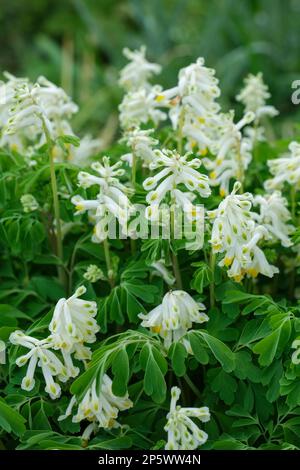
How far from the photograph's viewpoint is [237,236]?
171 cm

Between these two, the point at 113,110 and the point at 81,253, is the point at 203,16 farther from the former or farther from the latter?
the point at 81,253

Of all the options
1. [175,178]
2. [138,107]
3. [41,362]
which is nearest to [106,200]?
[175,178]

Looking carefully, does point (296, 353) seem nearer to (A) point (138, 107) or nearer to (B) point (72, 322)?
(B) point (72, 322)

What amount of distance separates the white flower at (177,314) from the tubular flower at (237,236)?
0.42 ft

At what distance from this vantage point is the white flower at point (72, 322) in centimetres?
163

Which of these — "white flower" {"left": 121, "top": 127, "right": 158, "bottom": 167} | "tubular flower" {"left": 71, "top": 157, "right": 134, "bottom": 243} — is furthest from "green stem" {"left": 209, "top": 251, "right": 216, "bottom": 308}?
"white flower" {"left": 121, "top": 127, "right": 158, "bottom": 167}

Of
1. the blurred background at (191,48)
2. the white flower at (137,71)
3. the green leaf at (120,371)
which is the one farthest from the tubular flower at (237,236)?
the blurred background at (191,48)

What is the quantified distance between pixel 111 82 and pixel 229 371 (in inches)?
198

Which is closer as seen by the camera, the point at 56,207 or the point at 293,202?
the point at 56,207

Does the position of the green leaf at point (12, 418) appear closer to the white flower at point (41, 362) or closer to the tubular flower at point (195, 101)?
the white flower at point (41, 362)

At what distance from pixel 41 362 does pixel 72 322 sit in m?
0.13

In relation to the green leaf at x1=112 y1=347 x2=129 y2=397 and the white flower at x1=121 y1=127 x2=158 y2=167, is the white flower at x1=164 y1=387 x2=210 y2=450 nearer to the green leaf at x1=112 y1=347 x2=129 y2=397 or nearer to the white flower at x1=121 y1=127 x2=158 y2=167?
the green leaf at x1=112 y1=347 x2=129 y2=397

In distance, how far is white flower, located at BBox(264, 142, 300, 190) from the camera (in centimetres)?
197

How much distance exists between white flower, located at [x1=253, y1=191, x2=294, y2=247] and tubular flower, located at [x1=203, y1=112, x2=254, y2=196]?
6.5 inches
